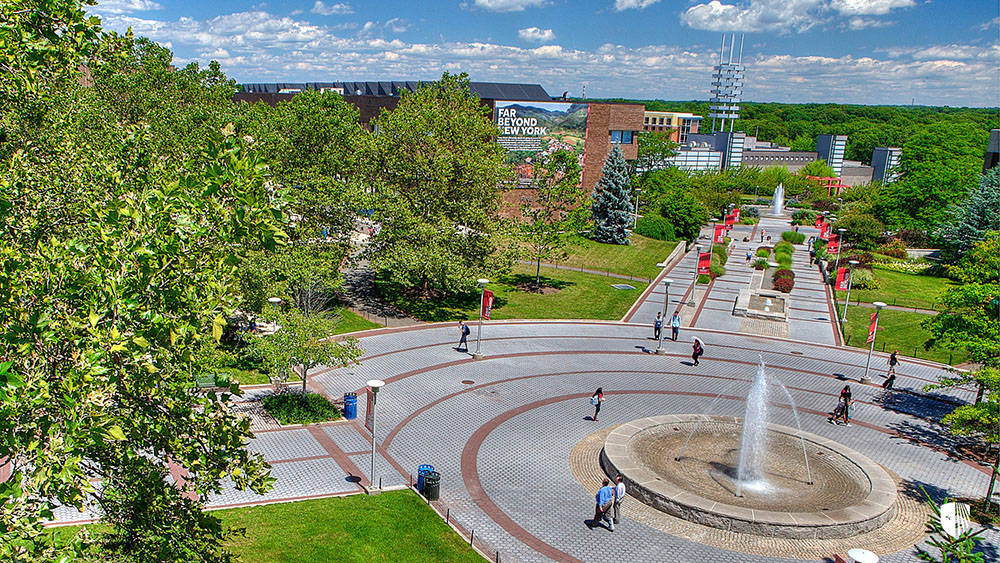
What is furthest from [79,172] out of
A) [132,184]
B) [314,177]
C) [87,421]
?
[314,177]

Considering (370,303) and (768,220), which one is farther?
(768,220)

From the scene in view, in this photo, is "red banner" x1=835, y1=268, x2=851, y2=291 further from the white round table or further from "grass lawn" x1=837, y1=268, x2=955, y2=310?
the white round table

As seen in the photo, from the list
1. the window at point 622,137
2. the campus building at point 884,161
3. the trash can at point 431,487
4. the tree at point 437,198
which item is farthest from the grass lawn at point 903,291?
the campus building at point 884,161

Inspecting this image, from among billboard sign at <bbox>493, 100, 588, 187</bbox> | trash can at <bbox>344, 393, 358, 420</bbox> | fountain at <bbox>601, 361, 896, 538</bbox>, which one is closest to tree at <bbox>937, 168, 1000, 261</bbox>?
billboard sign at <bbox>493, 100, 588, 187</bbox>

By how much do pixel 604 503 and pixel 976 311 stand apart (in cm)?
1318

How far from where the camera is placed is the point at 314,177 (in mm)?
34156

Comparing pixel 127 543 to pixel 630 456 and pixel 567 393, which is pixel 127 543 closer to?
pixel 630 456

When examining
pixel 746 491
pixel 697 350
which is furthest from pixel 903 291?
pixel 746 491

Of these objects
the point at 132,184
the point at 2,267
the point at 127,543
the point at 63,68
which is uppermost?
the point at 63,68

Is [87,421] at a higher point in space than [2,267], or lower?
lower

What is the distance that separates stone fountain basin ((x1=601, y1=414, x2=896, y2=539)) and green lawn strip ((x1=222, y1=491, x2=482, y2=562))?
18.4 feet

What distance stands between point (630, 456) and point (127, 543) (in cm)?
1478

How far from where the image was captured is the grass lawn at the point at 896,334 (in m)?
33.4

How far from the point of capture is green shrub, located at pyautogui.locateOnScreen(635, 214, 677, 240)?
6425cm
